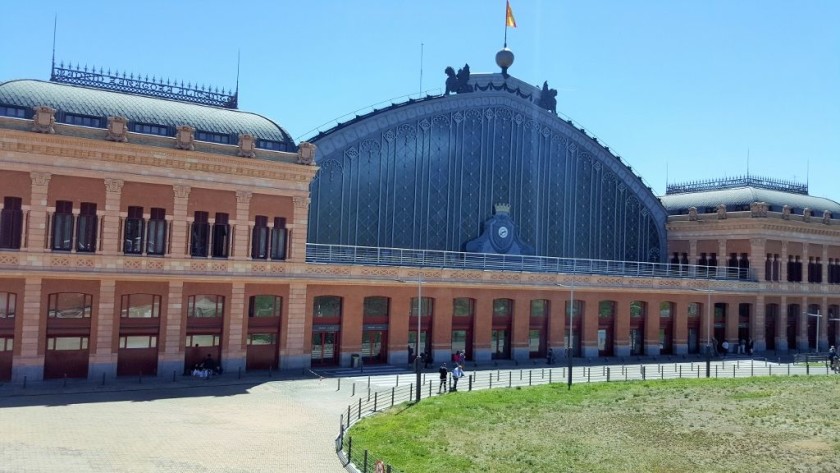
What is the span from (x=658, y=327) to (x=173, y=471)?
55.2 m

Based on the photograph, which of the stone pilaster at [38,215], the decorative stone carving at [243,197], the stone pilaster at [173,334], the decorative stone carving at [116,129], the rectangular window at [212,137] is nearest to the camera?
the stone pilaster at [38,215]

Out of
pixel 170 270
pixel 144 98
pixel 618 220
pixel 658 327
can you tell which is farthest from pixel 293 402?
pixel 618 220

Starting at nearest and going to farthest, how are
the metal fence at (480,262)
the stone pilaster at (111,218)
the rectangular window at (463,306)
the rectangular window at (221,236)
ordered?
the stone pilaster at (111,218) → the rectangular window at (221,236) → the metal fence at (480,262) → the rectangular window at (463,306)

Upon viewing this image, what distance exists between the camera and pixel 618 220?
81.6 m

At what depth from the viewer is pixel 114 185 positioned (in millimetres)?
46156

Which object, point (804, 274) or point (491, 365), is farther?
point (804, 274)

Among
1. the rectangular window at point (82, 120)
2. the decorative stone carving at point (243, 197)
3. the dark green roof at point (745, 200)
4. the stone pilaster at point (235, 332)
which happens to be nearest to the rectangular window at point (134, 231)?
the decorative stone carving at point (243, 197)

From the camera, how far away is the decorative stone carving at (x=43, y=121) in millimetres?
43469

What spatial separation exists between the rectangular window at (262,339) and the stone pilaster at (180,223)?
7382mm

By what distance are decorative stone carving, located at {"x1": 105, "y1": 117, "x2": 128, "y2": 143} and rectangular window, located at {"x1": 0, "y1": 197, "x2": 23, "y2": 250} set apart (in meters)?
6.37

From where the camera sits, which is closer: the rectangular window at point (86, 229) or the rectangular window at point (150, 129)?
the rectangular window at point (86, 229)

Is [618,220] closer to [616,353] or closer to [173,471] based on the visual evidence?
[616,353]

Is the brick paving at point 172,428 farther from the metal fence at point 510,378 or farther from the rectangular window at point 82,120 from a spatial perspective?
the rectangular window at point 82,120

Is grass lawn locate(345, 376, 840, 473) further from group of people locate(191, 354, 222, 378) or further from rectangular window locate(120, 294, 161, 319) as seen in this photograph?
rectangular window locate(120, 294, 161, 319)
